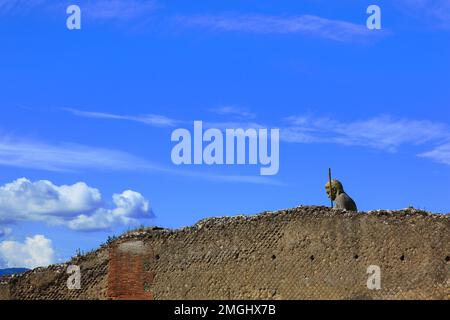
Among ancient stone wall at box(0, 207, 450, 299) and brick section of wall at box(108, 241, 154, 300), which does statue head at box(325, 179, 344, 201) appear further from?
brick section of wall at box(108, 241, 154, 300)

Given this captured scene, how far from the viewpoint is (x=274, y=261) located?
2250 cm

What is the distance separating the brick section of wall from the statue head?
5.07 m

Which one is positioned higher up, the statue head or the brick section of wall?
the statue head

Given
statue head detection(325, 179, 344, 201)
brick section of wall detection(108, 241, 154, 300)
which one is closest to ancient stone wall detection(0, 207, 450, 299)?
brick section of wall detection(108, 241, 154, 300)

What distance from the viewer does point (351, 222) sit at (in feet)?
71.9

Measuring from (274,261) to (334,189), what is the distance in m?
3.07

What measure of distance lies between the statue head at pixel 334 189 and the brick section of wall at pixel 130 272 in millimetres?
5067

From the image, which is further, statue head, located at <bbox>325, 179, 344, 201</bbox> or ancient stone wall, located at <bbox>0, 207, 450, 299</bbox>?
statue head, located at <bbox>325, 179, 344, 201</bbox>

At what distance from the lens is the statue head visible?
24.3 meters

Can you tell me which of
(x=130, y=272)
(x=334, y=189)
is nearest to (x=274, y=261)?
(x=334, y=189)

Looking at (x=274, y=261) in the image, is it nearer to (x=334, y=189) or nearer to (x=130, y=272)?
(x=334, y=189)

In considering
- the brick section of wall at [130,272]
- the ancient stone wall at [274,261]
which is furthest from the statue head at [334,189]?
the brick section of wall at [130,272]
